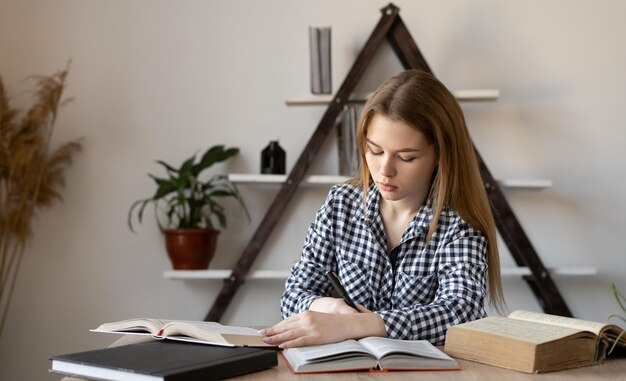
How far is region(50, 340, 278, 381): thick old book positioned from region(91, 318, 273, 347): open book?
0.12 feet

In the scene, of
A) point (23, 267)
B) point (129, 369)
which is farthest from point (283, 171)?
point (129, 369)

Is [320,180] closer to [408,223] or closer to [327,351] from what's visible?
[408,223]

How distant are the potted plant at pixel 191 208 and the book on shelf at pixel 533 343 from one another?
188 cm

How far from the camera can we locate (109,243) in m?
3.44

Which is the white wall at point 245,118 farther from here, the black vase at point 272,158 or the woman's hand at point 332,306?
the woman's hand at point 332,306

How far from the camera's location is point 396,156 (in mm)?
1839

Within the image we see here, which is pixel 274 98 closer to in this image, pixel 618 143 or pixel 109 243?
pixel 109 243

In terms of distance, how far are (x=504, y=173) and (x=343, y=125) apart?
2.33 feet

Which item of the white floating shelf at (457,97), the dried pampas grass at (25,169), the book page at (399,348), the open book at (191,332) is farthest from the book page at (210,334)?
the dried pampas grass at (25,169)

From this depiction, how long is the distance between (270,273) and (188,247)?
33 cm

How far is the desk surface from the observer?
4.07ft

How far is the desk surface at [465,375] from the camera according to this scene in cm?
124

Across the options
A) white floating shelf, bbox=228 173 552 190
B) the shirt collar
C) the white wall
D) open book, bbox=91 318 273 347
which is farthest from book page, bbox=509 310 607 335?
the white wall

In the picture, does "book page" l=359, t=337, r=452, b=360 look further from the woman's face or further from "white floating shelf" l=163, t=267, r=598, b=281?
"white floating shelf" l=163, t=267, r=598, b=281
